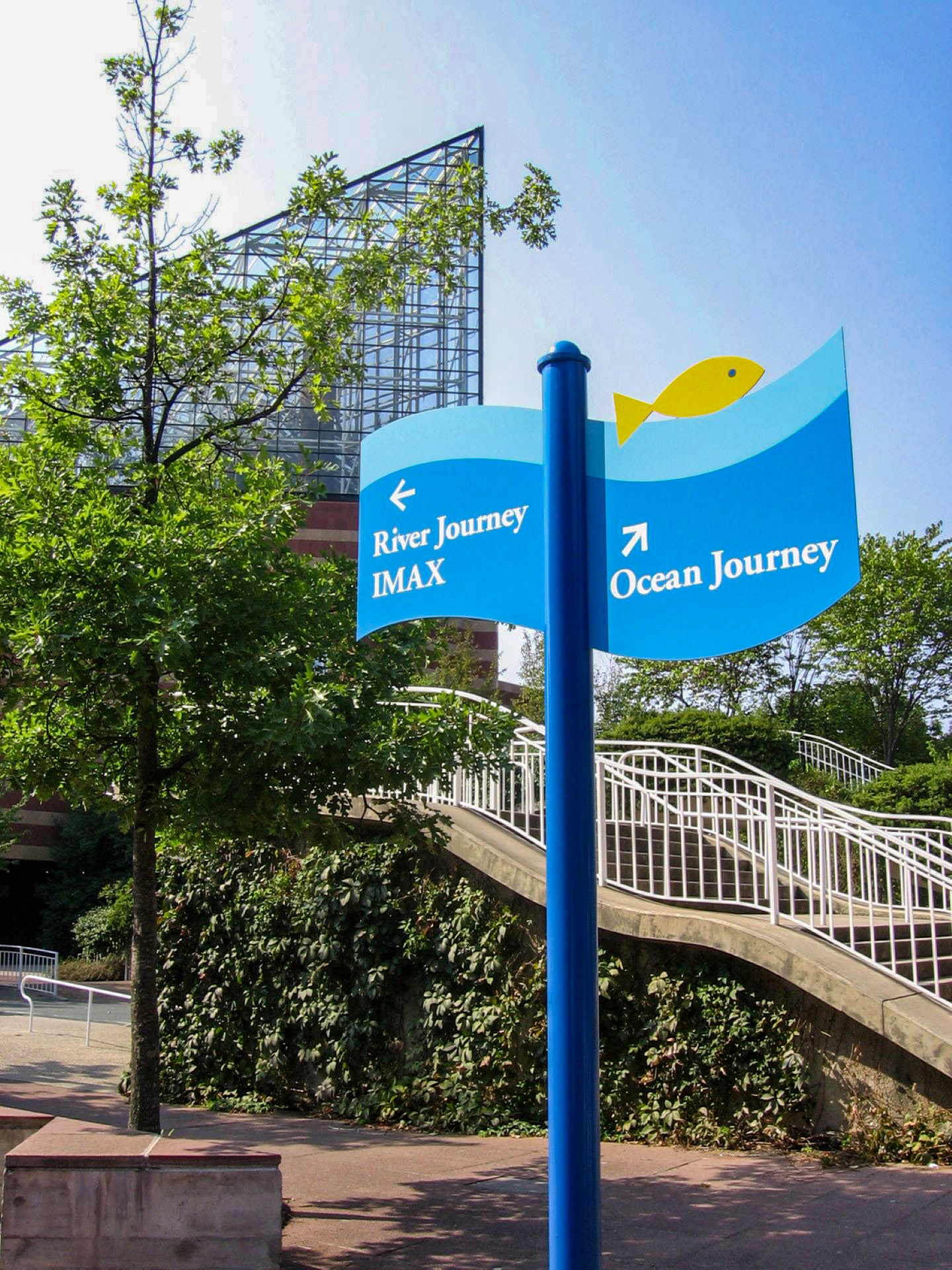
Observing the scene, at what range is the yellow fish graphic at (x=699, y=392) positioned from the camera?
2801 millimetres

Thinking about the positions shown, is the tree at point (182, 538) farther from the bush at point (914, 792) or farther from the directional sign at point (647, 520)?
the bush at point (914, 792)

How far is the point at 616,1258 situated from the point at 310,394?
5.77 metres

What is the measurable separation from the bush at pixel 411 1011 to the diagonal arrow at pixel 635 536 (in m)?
4.67

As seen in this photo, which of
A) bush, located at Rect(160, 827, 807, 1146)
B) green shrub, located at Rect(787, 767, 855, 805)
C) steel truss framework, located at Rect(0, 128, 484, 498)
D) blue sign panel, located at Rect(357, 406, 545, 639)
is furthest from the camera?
steel truss framework, located at Rect(0, 128, 484, 498)

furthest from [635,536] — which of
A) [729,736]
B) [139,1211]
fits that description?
[729,736]

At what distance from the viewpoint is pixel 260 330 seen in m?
7.95

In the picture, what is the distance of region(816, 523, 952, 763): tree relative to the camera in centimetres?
2283

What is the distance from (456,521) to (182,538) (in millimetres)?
3490

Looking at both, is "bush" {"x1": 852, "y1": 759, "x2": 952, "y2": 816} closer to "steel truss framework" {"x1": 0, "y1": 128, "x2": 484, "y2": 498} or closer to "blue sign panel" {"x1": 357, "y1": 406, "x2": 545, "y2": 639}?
"blue sign panel" {"x1": 357, "y1": 406, "x2": 545, "y2": 639}

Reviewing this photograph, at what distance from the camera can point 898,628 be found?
22.8 metres

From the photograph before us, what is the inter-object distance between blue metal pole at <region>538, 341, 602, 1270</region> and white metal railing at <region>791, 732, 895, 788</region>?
17309 mm

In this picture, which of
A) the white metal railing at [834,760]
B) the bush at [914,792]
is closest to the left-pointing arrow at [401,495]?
the bush at [914,792]

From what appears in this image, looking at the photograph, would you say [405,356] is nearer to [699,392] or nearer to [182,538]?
[182,538]

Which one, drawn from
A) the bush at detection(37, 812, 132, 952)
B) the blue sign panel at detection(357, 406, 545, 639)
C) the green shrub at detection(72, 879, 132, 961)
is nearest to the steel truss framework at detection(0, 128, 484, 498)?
the bush at detection(37, 812, 132, 952)
